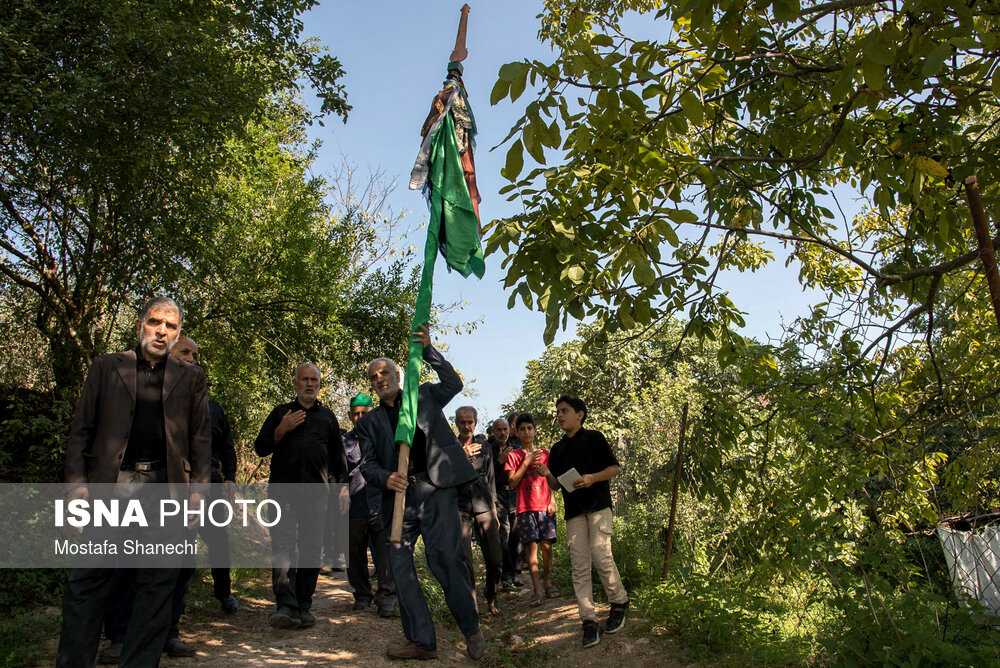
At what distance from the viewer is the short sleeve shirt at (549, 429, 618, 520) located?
6.14 metres

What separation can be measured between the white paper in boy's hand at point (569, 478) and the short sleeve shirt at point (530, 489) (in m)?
1.52

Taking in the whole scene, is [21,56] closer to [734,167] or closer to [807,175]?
[734,167]

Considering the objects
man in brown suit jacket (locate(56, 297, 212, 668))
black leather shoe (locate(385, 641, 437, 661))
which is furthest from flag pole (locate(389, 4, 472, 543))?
man in brown suit jacket (locate(56, 297, 212, 668))

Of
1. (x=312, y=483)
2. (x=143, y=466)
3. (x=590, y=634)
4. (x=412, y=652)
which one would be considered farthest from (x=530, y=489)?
(x=143, y=466)

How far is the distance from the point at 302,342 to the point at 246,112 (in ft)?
12.1

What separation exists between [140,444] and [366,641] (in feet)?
7.93

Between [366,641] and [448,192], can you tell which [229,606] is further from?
[448,192]

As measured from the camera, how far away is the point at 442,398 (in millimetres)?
5637

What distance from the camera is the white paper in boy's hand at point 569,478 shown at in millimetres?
6078

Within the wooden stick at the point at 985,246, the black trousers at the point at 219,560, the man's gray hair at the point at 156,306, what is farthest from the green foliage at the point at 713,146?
the black trousers at the point at 219,560

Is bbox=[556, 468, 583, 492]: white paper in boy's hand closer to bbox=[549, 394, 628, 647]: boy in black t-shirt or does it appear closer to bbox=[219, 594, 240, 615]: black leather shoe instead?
bbox=[549, 394, 628, 647]: boy in black t-shirt

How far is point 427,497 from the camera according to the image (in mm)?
5414

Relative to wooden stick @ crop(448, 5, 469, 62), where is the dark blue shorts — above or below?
below

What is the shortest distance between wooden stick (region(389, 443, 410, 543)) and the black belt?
154 cm
